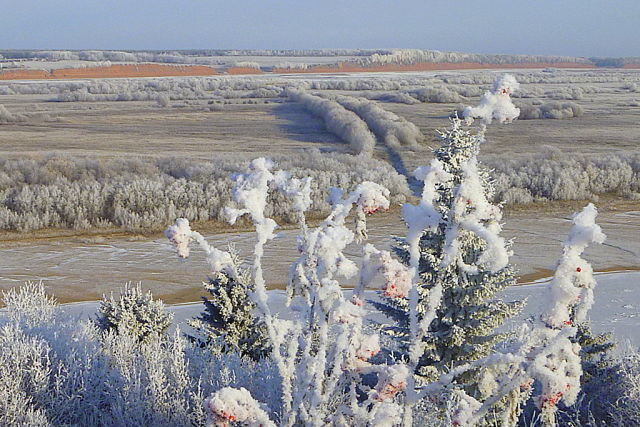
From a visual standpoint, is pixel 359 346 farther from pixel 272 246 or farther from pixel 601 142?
pixel 601 142

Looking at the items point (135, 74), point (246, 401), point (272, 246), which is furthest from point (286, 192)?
point (135, 74)

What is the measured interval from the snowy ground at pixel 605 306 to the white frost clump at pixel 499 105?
6913 millimetres

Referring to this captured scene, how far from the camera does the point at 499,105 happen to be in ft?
8.32

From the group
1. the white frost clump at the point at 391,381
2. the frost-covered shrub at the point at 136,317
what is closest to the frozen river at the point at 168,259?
the frost-covered shrub at the point at 136,317

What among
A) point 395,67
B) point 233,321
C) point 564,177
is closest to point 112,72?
point 395,67

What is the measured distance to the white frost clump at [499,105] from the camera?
2514 mm

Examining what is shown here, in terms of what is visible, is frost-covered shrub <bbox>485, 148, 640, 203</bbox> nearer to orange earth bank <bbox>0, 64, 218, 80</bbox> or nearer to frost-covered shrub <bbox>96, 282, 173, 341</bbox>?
frost-covered shrub <bbox>96, 282, 173, 341</bbox>

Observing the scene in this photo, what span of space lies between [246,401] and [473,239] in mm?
4694

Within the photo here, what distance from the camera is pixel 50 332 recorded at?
21.1 ft

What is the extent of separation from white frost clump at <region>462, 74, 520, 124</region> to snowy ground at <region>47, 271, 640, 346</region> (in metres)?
6.91

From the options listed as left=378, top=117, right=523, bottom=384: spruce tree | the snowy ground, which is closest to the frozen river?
the snowy ground

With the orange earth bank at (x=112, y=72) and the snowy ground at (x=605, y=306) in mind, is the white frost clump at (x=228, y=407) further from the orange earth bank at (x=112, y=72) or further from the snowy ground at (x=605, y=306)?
the orange earth bank at (x=112, y=72)

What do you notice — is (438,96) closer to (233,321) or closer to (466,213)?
(233,321)

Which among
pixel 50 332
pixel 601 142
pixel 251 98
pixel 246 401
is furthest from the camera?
pixel 251 98
